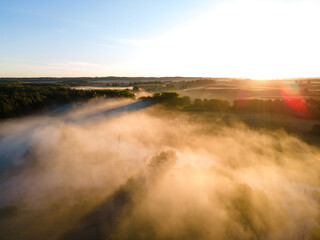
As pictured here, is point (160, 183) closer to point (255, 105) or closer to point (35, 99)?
point (255, 105)

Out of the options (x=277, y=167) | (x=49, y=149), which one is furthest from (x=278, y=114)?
(x=49, y=149)

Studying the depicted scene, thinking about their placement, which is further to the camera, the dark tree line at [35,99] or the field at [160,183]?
the dark tree line at [35,99]

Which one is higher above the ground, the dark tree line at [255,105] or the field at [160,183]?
the dark tree line at [255,105]

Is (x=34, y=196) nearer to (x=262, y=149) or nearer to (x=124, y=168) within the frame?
(x=124, y=168)

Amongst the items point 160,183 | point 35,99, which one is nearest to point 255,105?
point 160,183

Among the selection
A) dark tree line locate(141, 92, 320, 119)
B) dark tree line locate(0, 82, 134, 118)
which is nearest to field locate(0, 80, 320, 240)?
dark tree line locate(0, 82, 134, 118)

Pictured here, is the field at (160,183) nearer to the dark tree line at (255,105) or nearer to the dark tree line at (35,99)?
the dark tree line at (35,99)

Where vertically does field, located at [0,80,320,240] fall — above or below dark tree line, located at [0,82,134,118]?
below

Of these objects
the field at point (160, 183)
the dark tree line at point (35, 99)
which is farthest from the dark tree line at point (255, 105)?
the dark tree line at point (35, 99)

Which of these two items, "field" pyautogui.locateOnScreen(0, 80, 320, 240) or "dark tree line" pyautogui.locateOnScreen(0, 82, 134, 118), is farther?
"dark tree line" pyautogui.locateOnScreen(0, 82, 134, 118)

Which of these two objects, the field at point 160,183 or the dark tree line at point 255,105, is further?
the dark tree line at point 255,105

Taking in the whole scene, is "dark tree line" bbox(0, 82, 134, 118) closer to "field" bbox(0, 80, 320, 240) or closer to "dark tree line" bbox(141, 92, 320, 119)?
"field" bbox(0, 80, 320, 240)
